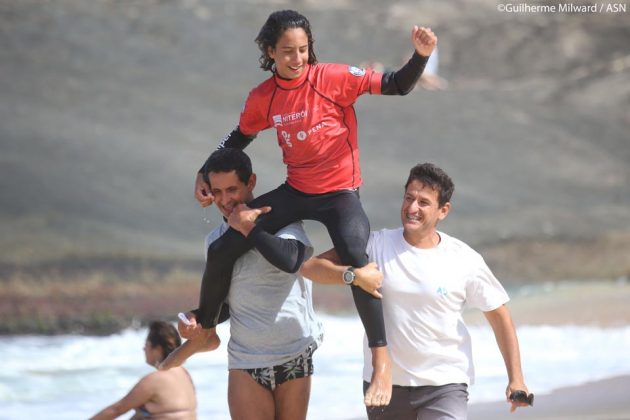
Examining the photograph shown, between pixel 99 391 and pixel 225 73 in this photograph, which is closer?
pixel 99 391

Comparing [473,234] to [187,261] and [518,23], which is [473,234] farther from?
[518,23]

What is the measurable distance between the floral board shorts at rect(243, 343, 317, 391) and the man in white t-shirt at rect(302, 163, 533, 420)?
0.22m

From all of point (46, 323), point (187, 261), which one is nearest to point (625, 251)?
point (187, 261)

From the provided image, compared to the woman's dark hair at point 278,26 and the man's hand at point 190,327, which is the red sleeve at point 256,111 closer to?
the woman's dark hair at point 278,26

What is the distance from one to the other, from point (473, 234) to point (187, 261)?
4.16 m

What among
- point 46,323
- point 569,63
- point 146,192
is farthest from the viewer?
point 569,63

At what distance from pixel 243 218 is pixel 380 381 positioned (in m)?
0.69

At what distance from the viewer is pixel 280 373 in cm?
367

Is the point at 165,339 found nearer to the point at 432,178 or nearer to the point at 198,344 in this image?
the point at 198,344

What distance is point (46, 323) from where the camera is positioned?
13.3m

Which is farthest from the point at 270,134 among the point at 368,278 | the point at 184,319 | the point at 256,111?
the point at 368,278

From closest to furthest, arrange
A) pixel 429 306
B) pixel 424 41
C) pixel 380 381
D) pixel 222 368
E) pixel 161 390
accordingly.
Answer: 1. pixel 380 381
2. pixel 429 306
3. pixel 424 41
4. pixel 161 390
5. pixel 222 368

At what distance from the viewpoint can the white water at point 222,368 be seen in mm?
8531

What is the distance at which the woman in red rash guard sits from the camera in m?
3.73
